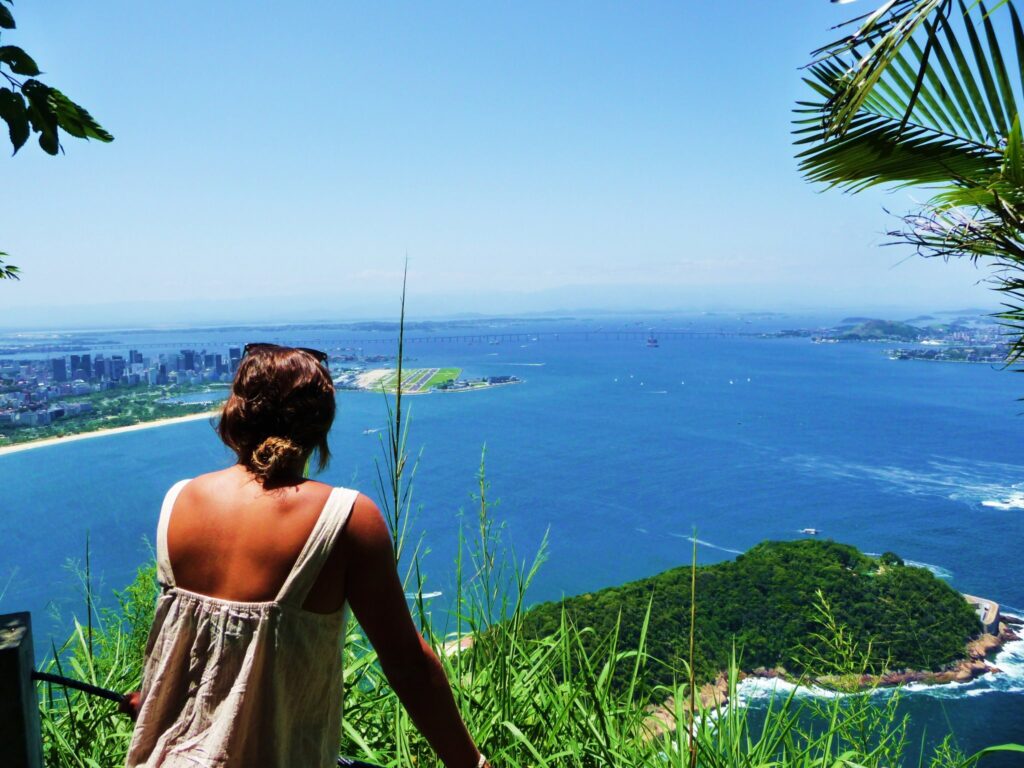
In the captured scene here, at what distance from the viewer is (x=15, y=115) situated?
888 millimetres

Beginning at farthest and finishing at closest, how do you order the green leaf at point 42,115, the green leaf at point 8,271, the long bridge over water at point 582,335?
the long bridge over water at point 582,335
the green leaf at point 8,271
the green leaf at point 42,115

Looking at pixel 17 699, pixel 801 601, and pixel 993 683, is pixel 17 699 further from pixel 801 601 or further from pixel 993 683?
pixel 993 683

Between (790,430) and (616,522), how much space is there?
18.5 metres

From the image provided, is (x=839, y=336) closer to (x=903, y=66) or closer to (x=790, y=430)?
(x=790, y=430)

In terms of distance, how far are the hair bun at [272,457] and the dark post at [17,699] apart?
0.40 m

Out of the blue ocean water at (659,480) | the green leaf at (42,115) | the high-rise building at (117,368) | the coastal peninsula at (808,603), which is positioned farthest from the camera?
the high-rise building at (117,368)

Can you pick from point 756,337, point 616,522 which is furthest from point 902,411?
point 756,337

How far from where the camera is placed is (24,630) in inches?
35.9

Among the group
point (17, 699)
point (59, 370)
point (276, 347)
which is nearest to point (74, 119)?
point (276, 347)

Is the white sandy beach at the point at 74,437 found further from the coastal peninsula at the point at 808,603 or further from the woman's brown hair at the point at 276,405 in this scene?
the woman's brown hair at the point at 276,405

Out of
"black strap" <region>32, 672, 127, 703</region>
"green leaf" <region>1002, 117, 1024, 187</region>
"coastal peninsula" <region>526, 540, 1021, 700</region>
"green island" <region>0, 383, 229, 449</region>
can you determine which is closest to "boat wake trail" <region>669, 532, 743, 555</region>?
"coastal peninsula" <region>526, 540, 1021, 700</region>

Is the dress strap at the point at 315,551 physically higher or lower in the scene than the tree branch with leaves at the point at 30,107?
lower

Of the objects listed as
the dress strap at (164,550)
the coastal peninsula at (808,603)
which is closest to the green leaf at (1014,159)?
the dress strap at (164,550)

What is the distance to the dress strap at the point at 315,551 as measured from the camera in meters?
0.67
